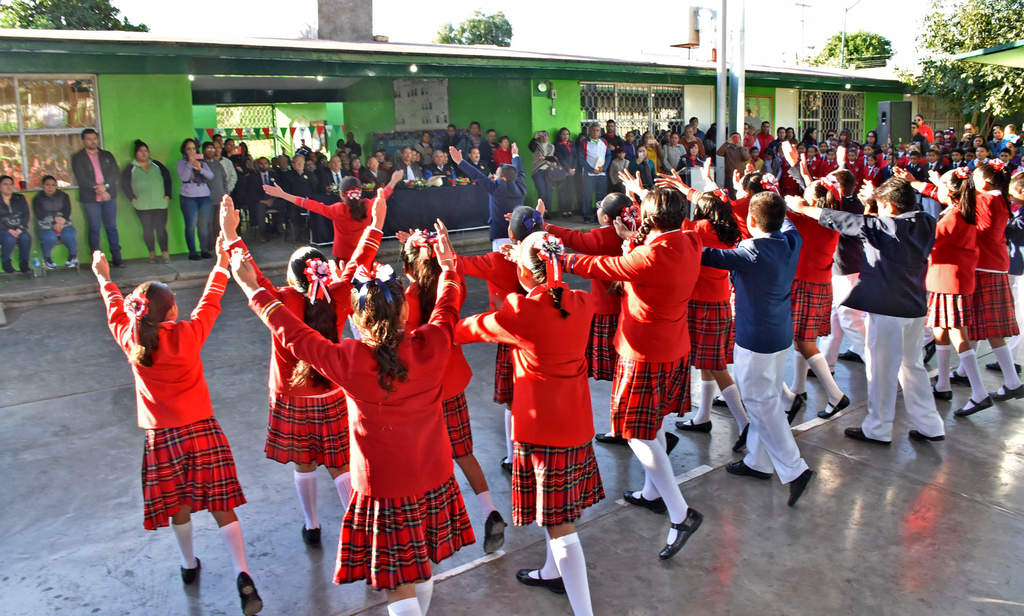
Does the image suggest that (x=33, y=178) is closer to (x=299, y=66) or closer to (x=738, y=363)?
(x=299, y=66)

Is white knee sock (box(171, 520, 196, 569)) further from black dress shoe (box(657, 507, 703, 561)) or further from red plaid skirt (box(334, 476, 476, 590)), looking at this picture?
black dress shoe (box(657, 507, 703, 561))

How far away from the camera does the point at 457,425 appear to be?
388 cm

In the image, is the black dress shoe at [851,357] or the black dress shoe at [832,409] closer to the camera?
the black dress shoe at [832,409]

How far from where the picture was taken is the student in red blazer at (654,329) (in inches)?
141

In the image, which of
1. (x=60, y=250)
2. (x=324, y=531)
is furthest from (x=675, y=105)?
(x=324, y=531)

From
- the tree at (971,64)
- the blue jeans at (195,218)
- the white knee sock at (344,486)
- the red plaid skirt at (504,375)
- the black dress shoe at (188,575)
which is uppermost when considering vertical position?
the tree at (971,64)

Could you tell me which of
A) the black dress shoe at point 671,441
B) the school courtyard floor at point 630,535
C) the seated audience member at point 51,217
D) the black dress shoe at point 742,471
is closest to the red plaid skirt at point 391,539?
the school courtyard floor at point 630,535

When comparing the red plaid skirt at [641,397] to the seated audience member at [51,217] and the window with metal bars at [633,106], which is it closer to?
the seated audience member at [51,217]

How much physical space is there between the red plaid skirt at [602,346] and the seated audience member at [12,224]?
797cm

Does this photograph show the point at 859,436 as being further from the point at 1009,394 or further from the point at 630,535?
the point at 630,535

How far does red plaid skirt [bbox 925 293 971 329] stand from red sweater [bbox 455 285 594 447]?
133 inches

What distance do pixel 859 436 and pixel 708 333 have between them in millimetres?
1107

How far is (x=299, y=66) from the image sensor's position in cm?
1179

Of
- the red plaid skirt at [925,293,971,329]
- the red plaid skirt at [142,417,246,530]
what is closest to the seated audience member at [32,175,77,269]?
the red plaid skirt at [142,417,246,530]
